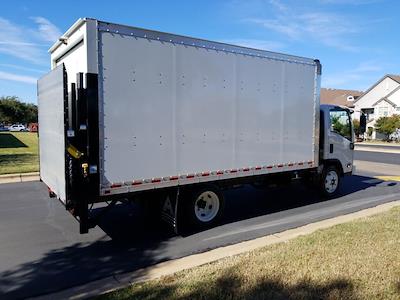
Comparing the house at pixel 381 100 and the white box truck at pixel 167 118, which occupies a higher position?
the house at pixel 381 100

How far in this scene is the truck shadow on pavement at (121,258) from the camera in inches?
167

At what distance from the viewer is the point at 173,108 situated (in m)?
6.22

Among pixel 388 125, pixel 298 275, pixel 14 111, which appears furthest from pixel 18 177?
pixel 14 111

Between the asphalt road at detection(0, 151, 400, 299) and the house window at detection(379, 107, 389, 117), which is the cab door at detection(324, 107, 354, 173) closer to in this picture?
the asphalt road at detection(0, 151, 400, 299)

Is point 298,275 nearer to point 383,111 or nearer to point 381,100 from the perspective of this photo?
point 383,111

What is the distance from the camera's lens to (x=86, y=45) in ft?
17.2

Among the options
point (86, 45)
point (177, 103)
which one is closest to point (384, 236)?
point (177, 103)

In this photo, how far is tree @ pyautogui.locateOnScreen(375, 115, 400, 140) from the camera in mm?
48062

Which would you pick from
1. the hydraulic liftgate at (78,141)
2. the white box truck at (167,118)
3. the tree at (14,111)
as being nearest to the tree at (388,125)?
the white box truck at (167,118)

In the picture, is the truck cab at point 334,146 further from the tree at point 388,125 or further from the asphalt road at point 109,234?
the tree at point 388,125

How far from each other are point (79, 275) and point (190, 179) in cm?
240

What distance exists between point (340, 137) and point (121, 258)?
21.7 feet

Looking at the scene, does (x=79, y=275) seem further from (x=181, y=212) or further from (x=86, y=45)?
(x=86, y=45)

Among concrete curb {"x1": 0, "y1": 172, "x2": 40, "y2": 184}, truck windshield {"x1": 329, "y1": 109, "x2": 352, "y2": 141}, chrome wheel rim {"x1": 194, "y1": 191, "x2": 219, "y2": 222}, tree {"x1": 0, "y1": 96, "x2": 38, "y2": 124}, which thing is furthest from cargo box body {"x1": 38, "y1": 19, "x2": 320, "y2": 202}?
tree {"x1": 0, "y1": 96, "x2": 38, "y2": 124}
